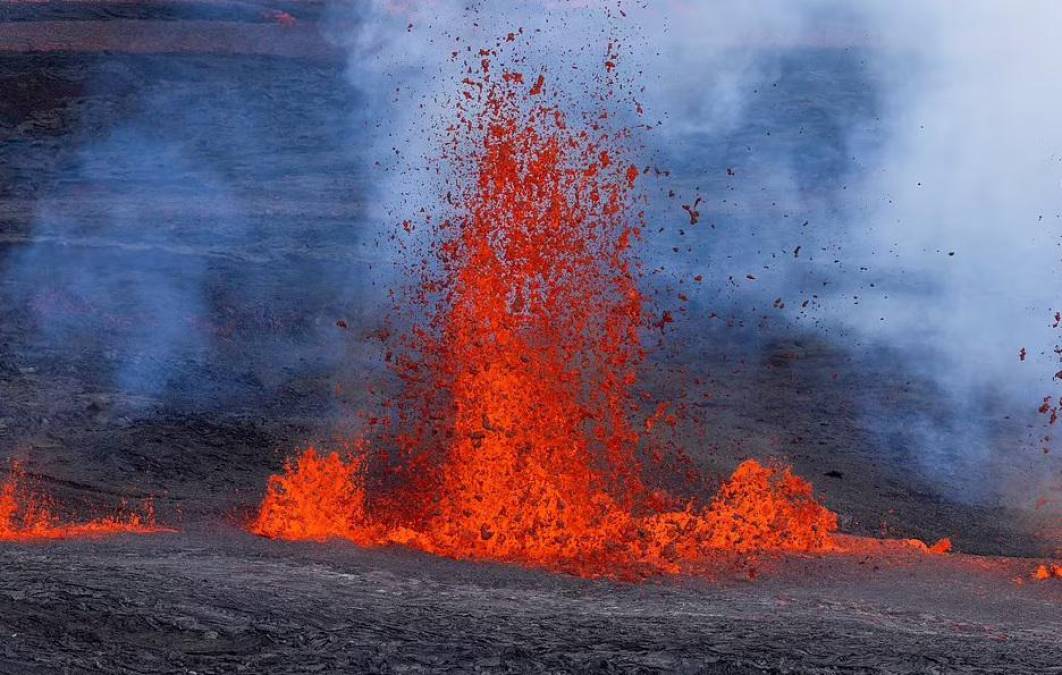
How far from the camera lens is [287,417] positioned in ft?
32.0

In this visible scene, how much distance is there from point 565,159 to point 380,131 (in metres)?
3.84

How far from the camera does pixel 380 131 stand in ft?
53.2

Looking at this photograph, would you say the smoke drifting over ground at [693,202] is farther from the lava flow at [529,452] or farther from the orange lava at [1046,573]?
the orange lava at [1046,573]

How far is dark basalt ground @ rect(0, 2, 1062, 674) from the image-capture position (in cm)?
457

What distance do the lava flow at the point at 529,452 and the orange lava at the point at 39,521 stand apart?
74 cm

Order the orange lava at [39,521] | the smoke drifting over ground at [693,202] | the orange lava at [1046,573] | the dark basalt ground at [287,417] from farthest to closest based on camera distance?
1. the smoke drifting over ground at [693,202]
2. the orange lava at [1046,573]
3. the orange lava at [39,521]
4. the dark basalt ground at [287,417]

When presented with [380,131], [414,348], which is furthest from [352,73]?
[414,348]

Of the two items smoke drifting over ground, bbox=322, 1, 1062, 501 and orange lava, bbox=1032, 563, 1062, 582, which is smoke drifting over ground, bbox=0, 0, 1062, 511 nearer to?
smoke drifting over ground, bbox=322, 1, 1062, 501

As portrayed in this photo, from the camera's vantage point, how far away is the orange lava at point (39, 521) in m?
6.17

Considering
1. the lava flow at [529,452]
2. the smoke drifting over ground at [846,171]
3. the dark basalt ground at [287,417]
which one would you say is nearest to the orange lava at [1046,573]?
the dark basalt ground at [287,417]

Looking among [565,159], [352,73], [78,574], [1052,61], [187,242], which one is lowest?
[78,574]

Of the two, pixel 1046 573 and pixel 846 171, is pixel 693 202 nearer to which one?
pixel 846 171

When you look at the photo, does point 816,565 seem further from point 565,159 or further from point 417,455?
point 565,159

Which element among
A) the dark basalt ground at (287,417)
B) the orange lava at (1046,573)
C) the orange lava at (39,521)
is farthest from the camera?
the orange lava at (1046,573)
